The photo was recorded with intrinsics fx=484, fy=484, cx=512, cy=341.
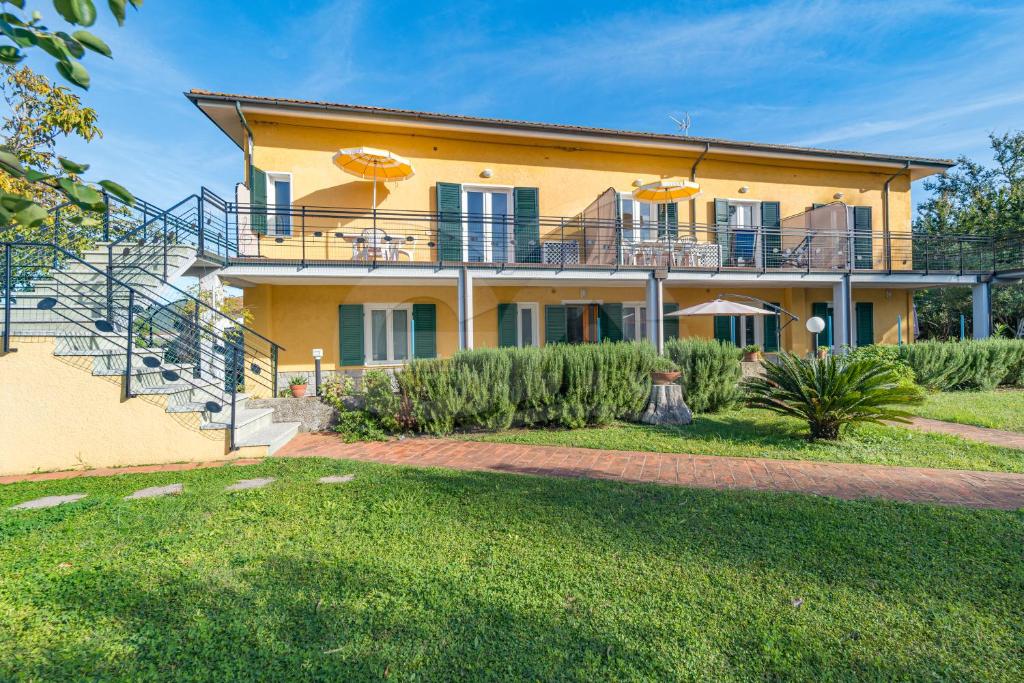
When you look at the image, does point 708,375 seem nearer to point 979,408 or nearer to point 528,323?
point 979,408

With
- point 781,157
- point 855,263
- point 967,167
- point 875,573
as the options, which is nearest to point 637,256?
point 781,157

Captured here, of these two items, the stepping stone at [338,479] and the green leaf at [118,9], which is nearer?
the green leaf at [118,9]

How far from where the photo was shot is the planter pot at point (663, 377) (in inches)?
327

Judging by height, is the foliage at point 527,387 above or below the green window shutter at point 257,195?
below

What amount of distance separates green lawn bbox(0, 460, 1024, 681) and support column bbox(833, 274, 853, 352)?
37.6 ft

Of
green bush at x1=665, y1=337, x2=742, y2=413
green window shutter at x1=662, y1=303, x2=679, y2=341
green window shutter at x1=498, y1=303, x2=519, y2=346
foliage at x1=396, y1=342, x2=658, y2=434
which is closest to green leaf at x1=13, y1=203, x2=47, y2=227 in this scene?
foliage at x1=396, y1=342, x2=658, y2=434

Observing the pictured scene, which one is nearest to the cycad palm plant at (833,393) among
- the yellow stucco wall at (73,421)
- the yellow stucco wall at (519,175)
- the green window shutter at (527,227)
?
the green window shutter at (527,227)

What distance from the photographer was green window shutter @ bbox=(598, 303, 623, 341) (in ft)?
47.4

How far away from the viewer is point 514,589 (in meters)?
2.73

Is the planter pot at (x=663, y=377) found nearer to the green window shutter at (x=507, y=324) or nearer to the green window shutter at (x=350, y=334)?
the green window shutter at (x=507, y=324)

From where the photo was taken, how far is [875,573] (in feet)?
9.46

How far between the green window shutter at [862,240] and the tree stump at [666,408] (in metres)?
10.7

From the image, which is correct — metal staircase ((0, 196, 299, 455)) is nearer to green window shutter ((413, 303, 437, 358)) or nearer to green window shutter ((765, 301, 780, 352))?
green window shutter ((413, 303, 437, 358))

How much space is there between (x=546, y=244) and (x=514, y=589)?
1077 cm
